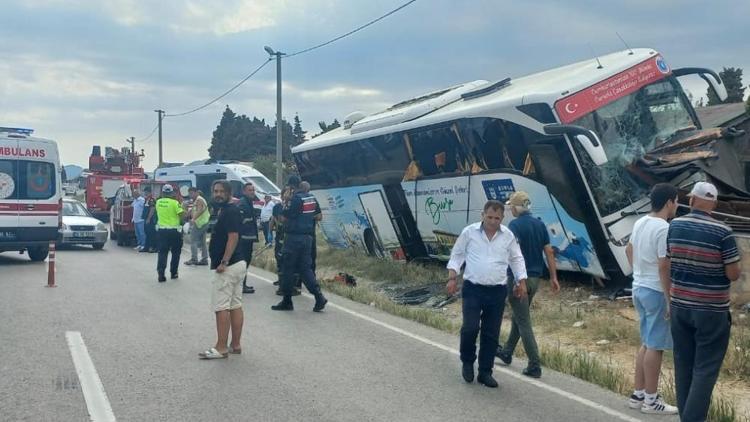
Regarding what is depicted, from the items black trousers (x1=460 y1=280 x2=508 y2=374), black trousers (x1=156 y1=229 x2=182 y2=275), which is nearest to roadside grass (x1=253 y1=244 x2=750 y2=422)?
black trousers (x1=460 y1=280 x2=508 y2=374)

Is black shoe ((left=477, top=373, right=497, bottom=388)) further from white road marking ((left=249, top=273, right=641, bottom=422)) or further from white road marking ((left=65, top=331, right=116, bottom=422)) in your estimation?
white road marking ((left=65, top=331, right=116, bottom=422))

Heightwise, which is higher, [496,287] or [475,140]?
[475,140]

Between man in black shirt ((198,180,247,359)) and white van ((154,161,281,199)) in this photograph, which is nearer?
man in black shirt ((198,180,247,359))

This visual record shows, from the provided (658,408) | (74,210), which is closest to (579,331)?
(658,408)

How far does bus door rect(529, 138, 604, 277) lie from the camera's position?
10695 mm

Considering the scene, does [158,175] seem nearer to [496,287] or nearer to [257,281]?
[257,281]

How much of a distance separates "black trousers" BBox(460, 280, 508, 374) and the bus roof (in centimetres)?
472

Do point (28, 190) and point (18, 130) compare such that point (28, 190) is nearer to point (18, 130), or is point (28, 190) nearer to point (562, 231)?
point (18, 130)

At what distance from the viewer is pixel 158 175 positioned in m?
33.8

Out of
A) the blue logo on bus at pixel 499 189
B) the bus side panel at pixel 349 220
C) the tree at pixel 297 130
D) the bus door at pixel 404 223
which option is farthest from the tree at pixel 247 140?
the blue logo on bus at pixel 499 189

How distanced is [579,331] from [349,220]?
8921mm

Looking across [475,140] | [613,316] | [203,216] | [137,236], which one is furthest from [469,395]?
[137,236]

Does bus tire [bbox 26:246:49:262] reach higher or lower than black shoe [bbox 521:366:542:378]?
higher

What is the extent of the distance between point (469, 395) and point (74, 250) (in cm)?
1725
